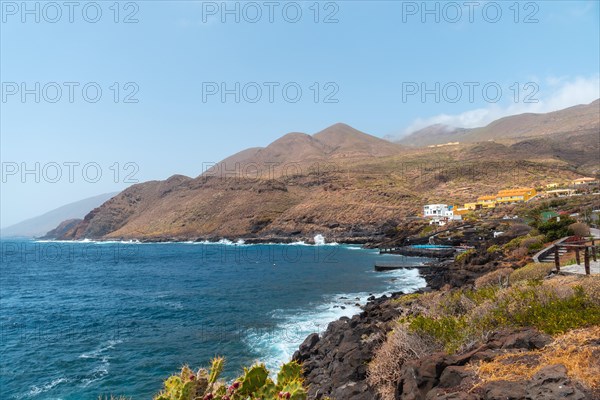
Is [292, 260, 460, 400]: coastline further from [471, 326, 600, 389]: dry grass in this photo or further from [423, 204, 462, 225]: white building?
[423, 204, 462, 225]: white building

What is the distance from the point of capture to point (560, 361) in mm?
6457

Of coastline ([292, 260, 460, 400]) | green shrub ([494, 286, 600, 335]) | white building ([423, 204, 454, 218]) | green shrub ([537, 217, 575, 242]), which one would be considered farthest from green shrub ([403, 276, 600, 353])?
white building ([423, 204, 454, 218])

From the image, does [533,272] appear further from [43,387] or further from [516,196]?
[516,196]

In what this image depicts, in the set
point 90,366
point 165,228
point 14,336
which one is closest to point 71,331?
point 14,336

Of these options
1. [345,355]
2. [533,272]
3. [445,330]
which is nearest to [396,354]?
[445,330]

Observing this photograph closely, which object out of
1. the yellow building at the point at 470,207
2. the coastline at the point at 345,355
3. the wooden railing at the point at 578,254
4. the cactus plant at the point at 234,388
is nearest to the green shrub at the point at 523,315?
the coastline at the point at 345,355

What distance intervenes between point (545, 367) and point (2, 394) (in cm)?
2030

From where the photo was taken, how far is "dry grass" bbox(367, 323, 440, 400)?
9.52m

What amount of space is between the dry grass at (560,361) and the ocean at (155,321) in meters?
13.2

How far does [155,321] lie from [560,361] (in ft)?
87.5

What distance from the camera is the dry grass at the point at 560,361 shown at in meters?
5.82

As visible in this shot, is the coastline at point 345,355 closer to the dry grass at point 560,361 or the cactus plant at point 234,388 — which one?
the cactus plant at point 234,388

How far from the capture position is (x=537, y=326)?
28.5 feet

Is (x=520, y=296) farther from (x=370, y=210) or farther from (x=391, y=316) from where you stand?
(x=370, y=210)
